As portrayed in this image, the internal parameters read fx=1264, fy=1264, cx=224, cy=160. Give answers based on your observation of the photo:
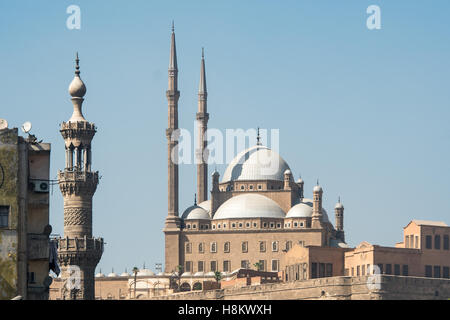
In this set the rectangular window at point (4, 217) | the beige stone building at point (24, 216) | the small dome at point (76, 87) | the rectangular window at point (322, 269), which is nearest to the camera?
the beige stone building at point (24, 216)

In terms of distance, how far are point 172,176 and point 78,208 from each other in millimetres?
51334

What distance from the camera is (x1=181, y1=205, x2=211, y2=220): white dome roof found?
135m

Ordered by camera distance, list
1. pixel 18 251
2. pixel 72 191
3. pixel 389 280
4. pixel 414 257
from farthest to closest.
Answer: pixel 414 257 < pixel 389 280 < pixel 72 191 < pixel 18 251

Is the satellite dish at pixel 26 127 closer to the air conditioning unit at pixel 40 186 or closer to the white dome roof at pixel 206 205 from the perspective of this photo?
the air conditioning unit at pixel 40 186

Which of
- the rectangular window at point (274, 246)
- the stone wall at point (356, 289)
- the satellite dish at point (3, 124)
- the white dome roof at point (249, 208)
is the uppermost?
the satellite dish at point (3, 124)

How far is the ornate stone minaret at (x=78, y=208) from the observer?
76062 mm

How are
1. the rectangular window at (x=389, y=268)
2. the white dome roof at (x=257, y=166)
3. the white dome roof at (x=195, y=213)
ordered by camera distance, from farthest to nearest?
the white dome roof at (x=257, y=166) < the white dome roof at (x=195, y=213) < the rectangular window at (x=389, y=268)

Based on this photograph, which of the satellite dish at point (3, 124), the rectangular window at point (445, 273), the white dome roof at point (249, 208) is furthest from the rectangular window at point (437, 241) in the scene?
the satellite dish at point (3, 124)

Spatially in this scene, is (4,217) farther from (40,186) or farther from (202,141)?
(202,141)

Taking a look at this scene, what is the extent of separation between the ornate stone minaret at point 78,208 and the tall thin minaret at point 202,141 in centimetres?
5554

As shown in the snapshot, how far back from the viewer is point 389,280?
99500 mm
